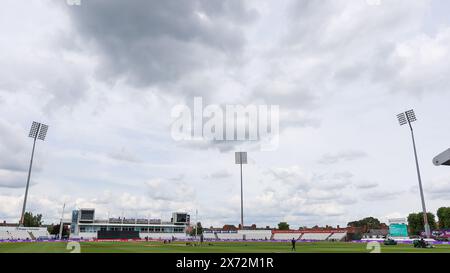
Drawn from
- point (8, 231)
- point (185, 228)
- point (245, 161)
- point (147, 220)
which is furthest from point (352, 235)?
point (8, 231)

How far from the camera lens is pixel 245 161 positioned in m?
→ 117

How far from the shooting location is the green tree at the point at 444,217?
490 feet

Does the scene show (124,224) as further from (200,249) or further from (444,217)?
(444,217)

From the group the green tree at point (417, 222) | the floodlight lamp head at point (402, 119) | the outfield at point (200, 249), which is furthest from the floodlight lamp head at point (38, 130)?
the green tree at point (417, 222)

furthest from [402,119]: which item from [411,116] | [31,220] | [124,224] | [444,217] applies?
[31,220]

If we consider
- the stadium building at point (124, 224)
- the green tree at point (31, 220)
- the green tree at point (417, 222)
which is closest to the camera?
the stadium building at point (124, 224)

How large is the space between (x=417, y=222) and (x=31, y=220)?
172m

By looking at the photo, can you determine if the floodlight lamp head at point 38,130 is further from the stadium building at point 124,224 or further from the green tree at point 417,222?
the green tree at point 417,222

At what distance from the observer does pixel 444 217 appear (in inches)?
5965

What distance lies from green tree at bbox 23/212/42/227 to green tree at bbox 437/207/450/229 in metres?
178

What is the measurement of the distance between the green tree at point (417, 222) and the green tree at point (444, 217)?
5165 millimetres

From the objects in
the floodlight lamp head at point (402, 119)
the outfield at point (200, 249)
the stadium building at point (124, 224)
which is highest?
the floodlight lamp head at point (402, 119)
